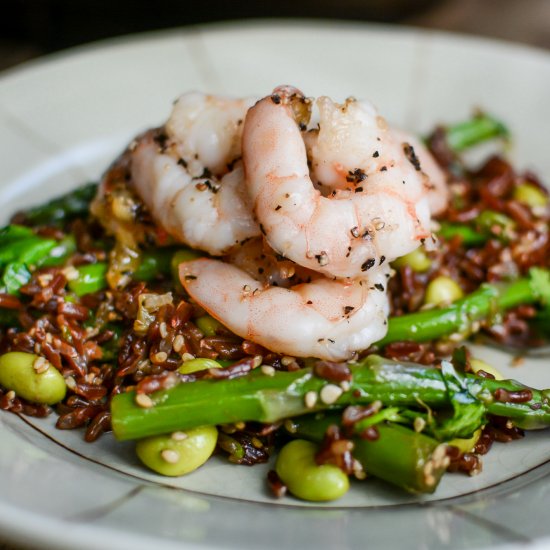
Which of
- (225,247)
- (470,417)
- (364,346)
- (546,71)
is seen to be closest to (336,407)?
(364,346)

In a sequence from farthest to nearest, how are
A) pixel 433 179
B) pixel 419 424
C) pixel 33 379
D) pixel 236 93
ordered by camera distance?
pixel 236 93 < pixel 433 179 < pixel 33 379 < pixel 419 424

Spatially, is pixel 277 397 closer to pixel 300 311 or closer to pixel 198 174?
pixel 300 311

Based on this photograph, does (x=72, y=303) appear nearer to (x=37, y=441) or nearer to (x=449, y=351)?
(x=37, y=441)

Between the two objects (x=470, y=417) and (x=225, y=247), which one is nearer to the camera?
(x=470, y=417)

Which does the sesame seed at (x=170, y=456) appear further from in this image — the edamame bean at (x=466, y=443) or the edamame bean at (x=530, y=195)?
the edamame bean at (x=530, y=195)

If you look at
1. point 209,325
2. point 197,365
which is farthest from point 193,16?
point 197,365

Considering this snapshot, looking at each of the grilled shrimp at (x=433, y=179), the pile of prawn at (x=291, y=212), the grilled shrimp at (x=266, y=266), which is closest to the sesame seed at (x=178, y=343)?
the pile of prawn at (x=291, y=212)

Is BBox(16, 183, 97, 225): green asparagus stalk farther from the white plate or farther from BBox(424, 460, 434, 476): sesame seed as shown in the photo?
BBox(424, 460, 434, 476): sesame seed
